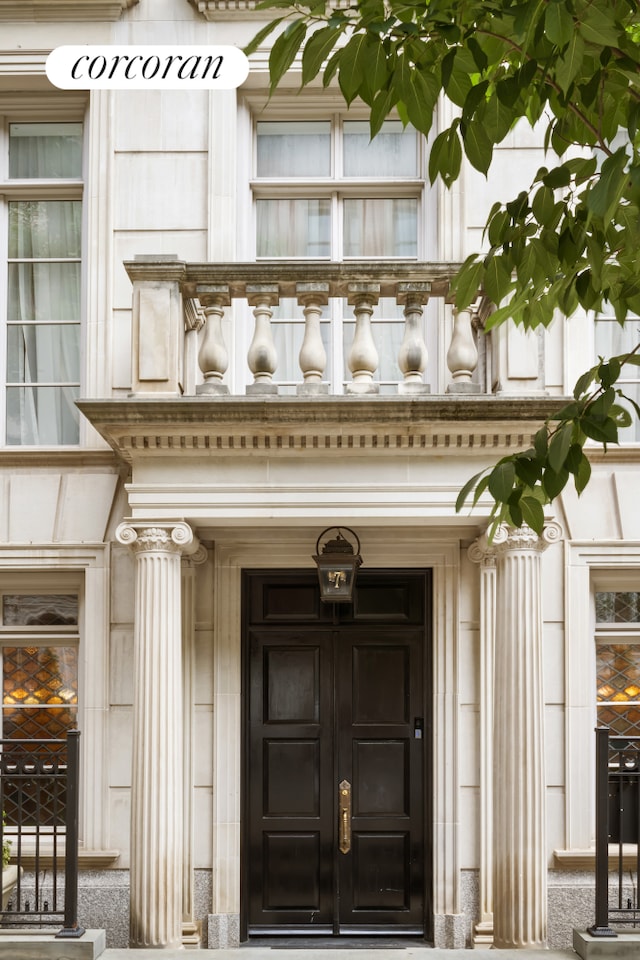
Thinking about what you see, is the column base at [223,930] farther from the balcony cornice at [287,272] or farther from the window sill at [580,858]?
the balcony cornice at [287,272]

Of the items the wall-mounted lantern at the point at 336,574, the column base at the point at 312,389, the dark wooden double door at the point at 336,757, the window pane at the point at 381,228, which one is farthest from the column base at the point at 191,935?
the window pane at the point at 381,228

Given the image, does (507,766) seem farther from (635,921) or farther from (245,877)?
(245,877)

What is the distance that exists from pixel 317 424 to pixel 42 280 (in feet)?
11.4

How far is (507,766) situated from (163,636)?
251cm

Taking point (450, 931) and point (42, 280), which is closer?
point (450, 931)

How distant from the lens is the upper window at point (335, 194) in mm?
9570

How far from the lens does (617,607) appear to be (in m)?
9.11

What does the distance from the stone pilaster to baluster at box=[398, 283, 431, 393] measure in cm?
148

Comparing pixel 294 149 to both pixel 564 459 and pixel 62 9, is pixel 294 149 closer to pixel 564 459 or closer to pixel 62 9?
pixel 62 9

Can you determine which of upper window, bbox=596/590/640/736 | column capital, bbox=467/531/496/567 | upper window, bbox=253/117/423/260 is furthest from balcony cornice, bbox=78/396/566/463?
upper window, bbox=253/117/423/260

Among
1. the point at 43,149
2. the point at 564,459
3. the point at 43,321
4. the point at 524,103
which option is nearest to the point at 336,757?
the point at 43,321

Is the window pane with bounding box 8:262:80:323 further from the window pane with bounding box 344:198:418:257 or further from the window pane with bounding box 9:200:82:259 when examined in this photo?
the window pane with bounding box 344:198:418:257

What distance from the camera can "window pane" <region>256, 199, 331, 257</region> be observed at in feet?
31.6

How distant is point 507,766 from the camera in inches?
292
